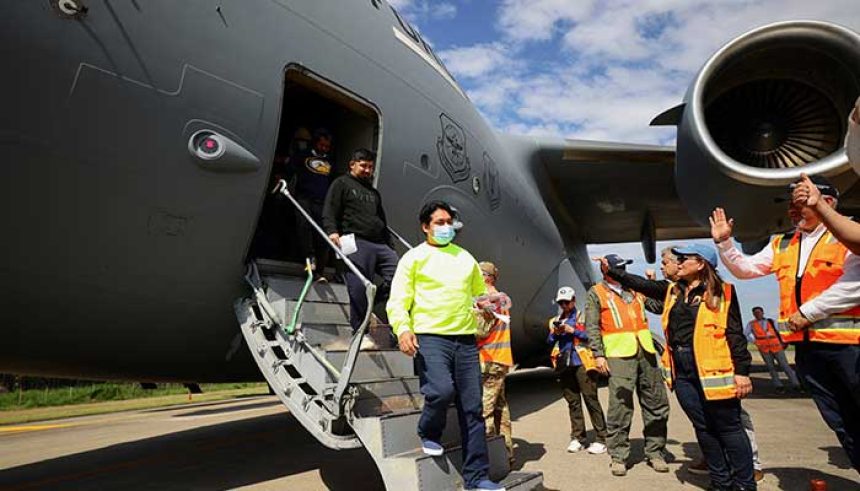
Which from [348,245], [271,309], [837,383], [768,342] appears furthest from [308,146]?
[768,342]

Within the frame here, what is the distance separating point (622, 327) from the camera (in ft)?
17.0

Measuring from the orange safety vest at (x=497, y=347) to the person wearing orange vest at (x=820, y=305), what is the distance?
174 centimetres

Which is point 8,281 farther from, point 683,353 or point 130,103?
point 683,353

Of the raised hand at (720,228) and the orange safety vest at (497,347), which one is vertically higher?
the raised hand at (720,228)

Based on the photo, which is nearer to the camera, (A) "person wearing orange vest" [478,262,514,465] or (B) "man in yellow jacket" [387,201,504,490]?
(B) "man in yellow jacket" [387,201,504,490]

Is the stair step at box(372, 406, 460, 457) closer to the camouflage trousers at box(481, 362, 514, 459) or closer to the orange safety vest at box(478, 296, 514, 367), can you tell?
the camouflage trousers at box(481, 362, 514, 459)

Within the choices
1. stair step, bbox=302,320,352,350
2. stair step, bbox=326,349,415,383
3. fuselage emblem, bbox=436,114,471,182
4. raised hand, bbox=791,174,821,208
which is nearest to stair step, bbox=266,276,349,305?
stair step, bbox=302,320,352,350

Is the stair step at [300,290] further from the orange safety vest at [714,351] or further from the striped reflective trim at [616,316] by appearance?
the orange safety vest at [714,351]

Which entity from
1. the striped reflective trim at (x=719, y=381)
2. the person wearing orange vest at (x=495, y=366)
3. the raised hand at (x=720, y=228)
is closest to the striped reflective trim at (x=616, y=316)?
the person wearing orange vest at (x=495, y=366)

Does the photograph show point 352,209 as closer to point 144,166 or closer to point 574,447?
point 144,166

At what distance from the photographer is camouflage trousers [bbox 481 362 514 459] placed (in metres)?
4.78

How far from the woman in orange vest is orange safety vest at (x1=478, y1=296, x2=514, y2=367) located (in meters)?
1.19

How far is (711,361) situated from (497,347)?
164cm

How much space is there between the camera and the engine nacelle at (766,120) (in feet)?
21.0
